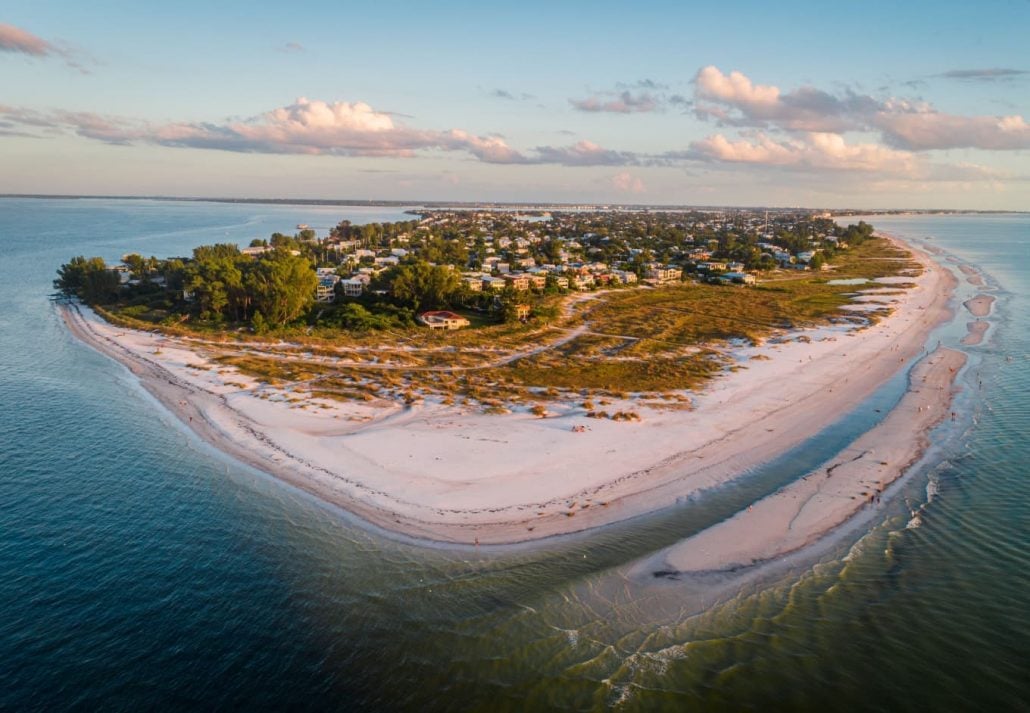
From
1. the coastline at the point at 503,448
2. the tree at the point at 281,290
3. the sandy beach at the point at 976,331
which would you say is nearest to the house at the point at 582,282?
the tree at the point at 281,290

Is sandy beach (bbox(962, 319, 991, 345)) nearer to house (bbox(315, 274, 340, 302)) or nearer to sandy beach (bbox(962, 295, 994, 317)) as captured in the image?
sandy beach (bbox(962, 295, 994, 317))

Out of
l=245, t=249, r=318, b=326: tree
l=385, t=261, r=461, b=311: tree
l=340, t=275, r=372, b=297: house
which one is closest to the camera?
l=245, t=249, r=318, b=326: tree

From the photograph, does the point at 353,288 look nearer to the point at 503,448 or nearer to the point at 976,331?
the point at 503,448

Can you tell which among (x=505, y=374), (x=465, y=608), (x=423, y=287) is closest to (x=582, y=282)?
(x=423, y=287)

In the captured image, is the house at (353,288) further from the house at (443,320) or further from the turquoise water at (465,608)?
the turquoise water at (465,608)

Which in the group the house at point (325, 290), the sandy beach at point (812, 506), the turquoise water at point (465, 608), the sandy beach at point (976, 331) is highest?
the house at point (325, 290)

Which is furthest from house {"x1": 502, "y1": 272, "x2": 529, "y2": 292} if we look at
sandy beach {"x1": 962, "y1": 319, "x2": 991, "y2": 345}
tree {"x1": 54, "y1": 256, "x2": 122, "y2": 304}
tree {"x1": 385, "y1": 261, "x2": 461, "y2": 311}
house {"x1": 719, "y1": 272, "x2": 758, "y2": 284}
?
tree {"x1": 54, "y1": 256, "x2": 122, "y2": 304}
